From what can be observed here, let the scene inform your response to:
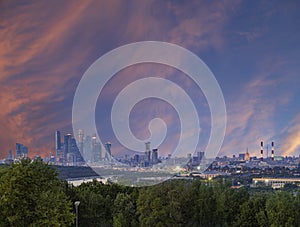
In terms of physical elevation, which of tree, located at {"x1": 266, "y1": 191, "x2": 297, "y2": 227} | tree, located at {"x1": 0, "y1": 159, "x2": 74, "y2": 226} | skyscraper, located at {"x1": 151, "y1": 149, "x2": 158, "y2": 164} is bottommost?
tree, located at {"x1": 266, "y1": 191, "x2": 297, "y2": 227}

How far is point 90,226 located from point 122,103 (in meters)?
4.56

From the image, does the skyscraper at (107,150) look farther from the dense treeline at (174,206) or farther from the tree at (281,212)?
the tree at (281,212)

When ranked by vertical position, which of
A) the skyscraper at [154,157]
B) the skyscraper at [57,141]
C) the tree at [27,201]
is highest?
the skyscraper at [57,141]

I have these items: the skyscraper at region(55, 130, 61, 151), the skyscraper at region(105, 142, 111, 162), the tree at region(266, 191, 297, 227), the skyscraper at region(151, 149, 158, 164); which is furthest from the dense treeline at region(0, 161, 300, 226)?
the skyscraper at region(55, 130, 61, 151)

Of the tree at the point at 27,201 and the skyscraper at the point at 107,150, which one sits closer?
the tree at the point at 27,201

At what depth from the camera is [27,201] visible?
768 centimetres

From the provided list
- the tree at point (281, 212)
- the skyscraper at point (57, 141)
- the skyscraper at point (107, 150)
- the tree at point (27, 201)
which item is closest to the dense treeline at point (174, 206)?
the tree at point (281, 212)

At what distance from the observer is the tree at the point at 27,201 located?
294 inches

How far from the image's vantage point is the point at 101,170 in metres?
21.4

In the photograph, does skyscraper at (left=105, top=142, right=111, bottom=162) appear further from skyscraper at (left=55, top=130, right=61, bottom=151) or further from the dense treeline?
skyscraper at (left=55, top=130, right=61, bottom=151)

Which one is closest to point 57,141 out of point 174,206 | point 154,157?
point 154,157

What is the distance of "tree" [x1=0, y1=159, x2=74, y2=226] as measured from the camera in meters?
7.47

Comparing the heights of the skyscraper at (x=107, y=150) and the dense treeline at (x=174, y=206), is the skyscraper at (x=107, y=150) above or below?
above

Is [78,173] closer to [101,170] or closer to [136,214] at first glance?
[101,170]
